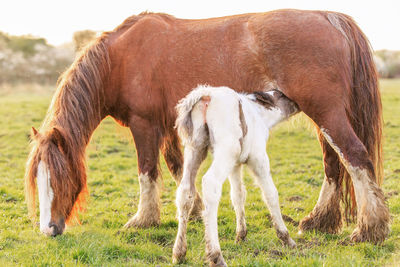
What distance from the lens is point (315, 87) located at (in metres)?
4.64

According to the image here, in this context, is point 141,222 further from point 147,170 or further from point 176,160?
point 176,160

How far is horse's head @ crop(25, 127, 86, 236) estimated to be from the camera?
4.42m

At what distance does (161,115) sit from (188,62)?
0.74m

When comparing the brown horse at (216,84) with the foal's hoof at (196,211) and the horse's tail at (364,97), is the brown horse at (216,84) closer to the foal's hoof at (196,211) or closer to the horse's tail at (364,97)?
the horse's tail at (364,97)

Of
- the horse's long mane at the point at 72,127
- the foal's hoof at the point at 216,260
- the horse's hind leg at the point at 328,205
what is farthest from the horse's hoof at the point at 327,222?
the horse's long mane at the point at 72,127

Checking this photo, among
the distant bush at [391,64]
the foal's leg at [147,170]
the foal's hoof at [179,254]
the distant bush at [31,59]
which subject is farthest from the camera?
the distant bush at [391,64]

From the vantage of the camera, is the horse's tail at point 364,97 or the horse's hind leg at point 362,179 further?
the horse's tail at point 364,97

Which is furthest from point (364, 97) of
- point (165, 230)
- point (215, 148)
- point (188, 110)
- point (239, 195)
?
point (165, 230)

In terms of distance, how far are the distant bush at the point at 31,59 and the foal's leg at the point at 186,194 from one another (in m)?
21.6

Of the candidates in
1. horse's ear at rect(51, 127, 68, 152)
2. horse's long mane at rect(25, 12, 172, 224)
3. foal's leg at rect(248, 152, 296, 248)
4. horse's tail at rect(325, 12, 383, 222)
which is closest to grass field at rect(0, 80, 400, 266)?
foal's leg at rect(248, 152, 296, 248)

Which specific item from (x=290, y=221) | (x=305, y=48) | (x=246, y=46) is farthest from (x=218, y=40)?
(x=290, y=221)

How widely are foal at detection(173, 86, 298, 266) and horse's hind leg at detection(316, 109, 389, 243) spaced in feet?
2.55

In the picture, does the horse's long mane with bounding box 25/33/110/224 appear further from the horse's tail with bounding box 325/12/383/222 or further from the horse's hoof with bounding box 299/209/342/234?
the horse's tail with bounding box 325/12/383/222

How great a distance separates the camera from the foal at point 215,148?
12.9 feet
